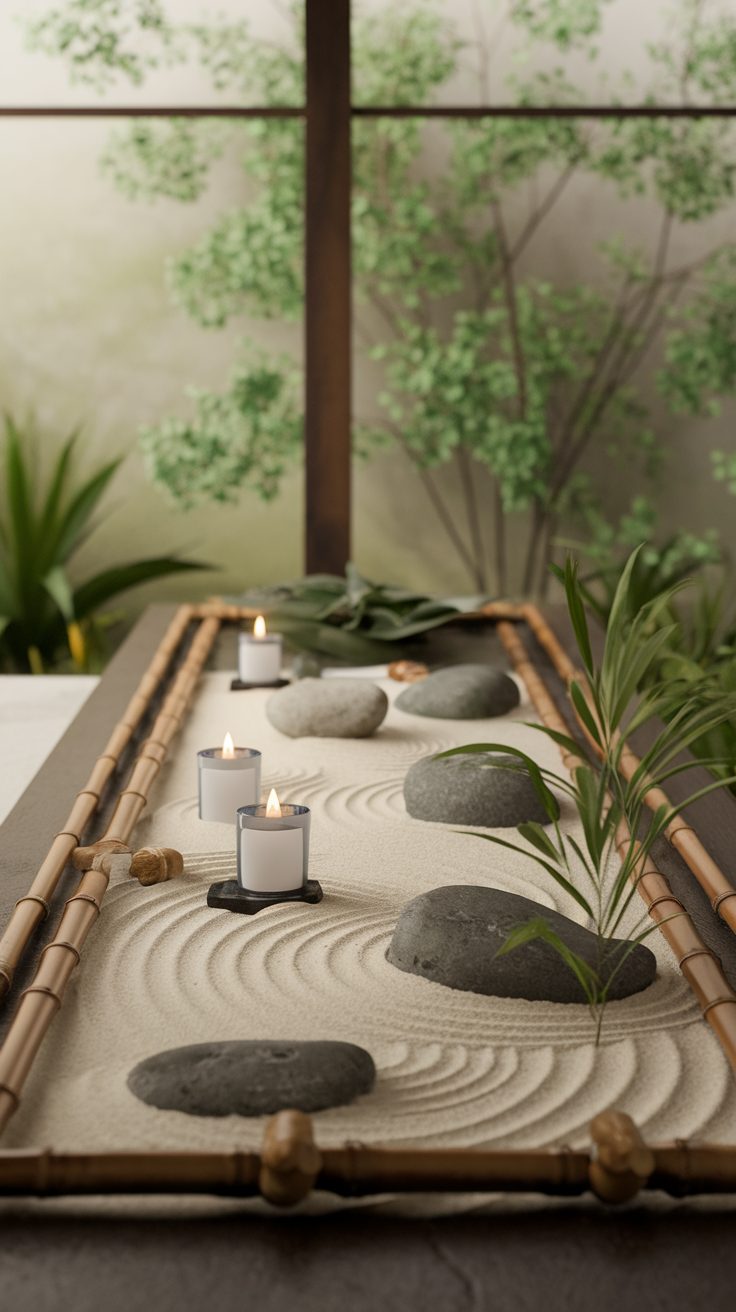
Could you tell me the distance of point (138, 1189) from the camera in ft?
3.30

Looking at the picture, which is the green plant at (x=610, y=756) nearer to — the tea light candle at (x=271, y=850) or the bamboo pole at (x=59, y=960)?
the tea light candle at (x=271, y=850)

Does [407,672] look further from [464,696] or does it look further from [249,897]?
[249,897]

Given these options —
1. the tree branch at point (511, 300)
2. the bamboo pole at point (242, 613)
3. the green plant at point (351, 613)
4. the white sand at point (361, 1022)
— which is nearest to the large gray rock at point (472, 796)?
the white sand at point (361, 1022)

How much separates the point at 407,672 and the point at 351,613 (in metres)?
0.35

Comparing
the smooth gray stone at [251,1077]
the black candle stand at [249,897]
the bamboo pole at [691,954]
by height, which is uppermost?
the smooth gray stone at [251,1077]

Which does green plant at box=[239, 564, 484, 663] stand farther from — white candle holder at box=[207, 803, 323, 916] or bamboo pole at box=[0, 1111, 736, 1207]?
bamboo pole at box=[0, 1111, 736, 1207]

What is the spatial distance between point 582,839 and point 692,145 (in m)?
3.68

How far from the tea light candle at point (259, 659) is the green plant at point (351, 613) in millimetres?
260

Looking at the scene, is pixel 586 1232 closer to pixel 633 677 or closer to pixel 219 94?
pixel 633 677

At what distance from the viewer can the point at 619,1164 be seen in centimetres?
101

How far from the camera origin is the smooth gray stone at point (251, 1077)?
1124 millimetres

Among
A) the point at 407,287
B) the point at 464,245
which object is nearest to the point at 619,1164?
the point at 407,287

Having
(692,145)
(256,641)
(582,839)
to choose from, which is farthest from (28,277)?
(582,839)

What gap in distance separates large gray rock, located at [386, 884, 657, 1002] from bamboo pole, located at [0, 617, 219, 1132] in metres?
0.33
